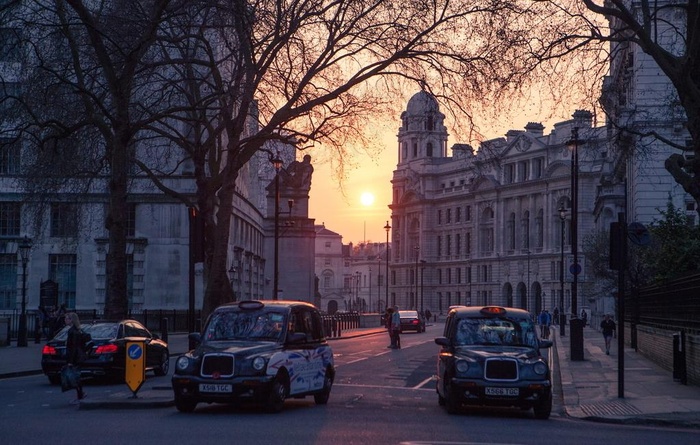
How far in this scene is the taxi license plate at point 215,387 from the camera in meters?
16.7

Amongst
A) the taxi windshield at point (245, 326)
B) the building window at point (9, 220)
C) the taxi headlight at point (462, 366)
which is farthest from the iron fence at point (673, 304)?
the building window at point (9, 220)

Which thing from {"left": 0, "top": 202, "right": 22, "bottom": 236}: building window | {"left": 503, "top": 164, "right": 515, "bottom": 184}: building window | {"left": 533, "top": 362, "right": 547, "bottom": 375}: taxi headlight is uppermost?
{"left": 503, "top": 164, "right": 515, "bottom": 184}: building window

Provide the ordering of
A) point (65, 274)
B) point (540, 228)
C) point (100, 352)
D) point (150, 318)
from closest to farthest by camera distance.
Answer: point (100, 352) < point (150, 318) < point (65, 274) < point (540, 228)

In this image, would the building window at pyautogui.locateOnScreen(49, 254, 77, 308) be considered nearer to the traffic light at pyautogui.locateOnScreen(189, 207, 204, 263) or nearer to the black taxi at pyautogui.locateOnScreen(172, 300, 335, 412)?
the traffic light at pyautogui.locateOnScreen(189, 207, 204, 263)

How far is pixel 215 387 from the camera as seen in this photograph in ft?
55.0

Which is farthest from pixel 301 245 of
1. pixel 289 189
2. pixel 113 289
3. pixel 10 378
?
pixel 10 378

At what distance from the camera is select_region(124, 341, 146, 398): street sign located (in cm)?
1931

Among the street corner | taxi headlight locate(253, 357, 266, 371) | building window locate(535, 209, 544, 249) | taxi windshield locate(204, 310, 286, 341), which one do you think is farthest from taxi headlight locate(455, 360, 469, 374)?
building window locate(535, 209, 544, 249)

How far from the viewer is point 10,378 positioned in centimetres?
2758

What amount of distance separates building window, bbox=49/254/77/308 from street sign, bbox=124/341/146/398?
39.4 meters

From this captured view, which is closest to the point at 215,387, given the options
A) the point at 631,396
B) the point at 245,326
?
the point at 245,326

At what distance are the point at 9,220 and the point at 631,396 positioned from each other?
43.2 metres

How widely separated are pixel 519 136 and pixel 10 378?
122 metres

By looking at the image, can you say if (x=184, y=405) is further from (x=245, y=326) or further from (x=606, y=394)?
(x=606, y=394)
